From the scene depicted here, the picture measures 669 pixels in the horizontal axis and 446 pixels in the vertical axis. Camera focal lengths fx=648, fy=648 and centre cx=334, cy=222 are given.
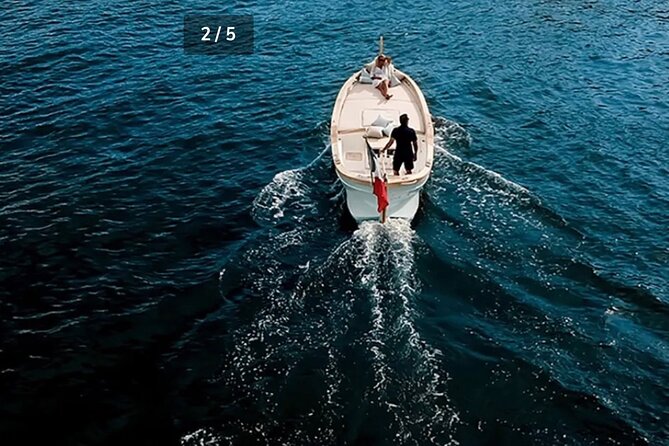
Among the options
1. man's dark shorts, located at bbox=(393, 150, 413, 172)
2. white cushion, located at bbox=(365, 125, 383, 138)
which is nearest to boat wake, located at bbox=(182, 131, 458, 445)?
man's dark shorts, located at bbox=(393, 150, 413, 172)

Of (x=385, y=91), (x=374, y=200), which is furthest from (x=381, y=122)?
(x=374, y=200)

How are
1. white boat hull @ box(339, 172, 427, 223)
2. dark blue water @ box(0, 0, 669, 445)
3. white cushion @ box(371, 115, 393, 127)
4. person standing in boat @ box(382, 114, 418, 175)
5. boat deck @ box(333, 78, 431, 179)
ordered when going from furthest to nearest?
1. white cushion @ box(371, 115, 393, 127)
2. boat deck @ box(333, 78, 431, 179)
3. person standing in boat @ box(382, 114, 418, 175)
4. white boat hull @ box(339, 172, 427, 223)
5. dark blue water @ box(0, 0, 669, 445)

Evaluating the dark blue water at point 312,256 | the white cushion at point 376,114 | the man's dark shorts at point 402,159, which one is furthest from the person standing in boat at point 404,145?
the white cushion at point 376,114

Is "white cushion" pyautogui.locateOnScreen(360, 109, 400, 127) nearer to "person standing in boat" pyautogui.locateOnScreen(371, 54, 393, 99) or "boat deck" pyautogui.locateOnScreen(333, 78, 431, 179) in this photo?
"boat deck" pyautogui.locateOnScreen(333, 78, 431, 179)

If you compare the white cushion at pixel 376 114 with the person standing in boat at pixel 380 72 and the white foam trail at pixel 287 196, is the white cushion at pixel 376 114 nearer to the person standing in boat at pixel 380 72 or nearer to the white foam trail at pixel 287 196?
the person standing in boat at pixel 380 72

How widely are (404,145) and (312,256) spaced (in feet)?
19.9

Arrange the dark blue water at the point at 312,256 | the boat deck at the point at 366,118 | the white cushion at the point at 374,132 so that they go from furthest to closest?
the white cushion at the point at 374,132, the boat deck at the point at 366,118, the dark blue water at the point at 312,256

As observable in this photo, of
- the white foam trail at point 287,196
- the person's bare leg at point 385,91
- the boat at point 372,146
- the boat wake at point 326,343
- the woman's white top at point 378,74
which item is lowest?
the boat wake at point 326,343

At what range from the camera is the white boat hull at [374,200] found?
26.1m

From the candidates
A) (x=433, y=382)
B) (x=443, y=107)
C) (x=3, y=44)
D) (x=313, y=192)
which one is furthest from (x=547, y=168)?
(x=3, y=44)

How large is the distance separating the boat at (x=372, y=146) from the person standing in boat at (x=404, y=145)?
35cm

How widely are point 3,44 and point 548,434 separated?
133 feet

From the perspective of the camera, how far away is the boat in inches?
1031

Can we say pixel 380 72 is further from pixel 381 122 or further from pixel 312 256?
pixel 312 256
